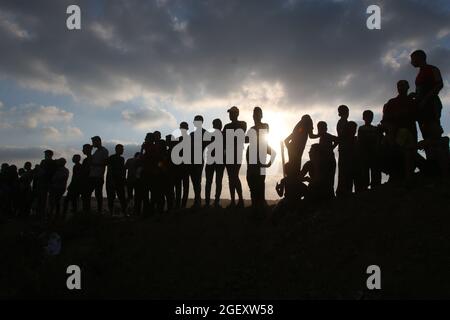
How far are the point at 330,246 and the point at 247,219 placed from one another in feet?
8.28

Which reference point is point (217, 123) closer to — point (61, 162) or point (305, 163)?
point (305, 163)

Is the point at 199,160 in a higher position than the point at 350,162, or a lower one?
higher

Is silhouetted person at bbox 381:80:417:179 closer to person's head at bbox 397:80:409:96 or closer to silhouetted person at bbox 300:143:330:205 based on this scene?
person's head at bbox 397:80:409:96

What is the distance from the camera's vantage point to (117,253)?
9664 mm

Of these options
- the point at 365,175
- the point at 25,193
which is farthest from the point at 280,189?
the point at 25,193

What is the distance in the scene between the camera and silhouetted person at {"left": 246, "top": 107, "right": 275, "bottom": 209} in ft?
33.3

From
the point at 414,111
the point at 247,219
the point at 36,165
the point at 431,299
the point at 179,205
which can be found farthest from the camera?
the point at 36,165

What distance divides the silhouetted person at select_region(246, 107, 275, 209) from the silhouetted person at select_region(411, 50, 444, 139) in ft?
10.6

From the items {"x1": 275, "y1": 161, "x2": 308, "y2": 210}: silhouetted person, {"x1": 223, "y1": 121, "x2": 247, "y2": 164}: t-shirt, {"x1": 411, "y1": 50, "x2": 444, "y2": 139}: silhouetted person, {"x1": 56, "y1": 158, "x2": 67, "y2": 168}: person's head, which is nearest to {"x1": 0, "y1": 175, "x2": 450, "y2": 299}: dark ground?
{"x1": 275, "y1": 161, "x2": 308, "y2": 210}: silhouetted person

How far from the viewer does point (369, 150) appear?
9.95m

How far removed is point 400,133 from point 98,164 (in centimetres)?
794

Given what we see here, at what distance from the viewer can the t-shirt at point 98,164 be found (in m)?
12.7
